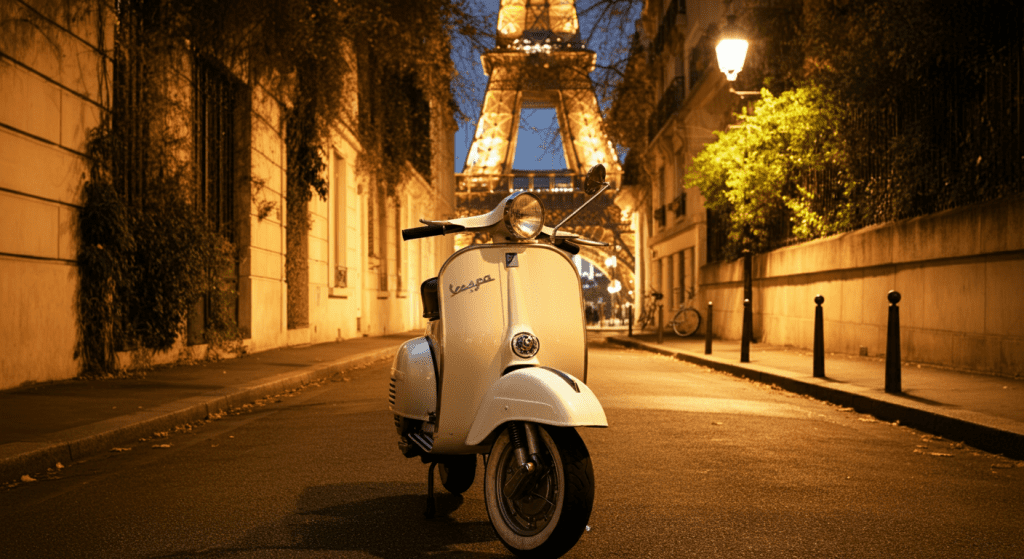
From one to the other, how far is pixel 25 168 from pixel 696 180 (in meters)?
11.8

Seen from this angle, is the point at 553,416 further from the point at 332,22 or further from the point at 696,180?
the point at 696,180

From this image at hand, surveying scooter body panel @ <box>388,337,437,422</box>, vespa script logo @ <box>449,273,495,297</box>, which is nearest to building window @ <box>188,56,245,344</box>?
scooter body panel @ <box>388,337,437,422</box>

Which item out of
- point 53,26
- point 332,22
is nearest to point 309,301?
point 332,22

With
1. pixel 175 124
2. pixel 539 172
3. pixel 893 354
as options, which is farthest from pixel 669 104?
pixel 539 172

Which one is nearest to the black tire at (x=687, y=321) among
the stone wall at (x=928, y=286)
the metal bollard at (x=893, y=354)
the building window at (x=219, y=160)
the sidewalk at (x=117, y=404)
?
the stone wall at (x=928, y=286)

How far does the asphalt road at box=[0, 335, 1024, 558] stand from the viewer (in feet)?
10.3

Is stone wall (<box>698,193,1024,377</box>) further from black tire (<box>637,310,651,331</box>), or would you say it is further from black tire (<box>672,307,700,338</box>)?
black tire (<box>637,310,651,331</box>)

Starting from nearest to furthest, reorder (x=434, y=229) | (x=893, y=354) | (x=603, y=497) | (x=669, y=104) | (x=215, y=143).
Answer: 1. (x=434, y=229)
2. (x=603, y=497)
3. (x=893, y=354)
4. (x=215, y=143)
5. (x=669, y=104)

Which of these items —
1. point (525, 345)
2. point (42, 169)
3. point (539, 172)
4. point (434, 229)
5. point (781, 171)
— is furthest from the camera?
point (539, 172)

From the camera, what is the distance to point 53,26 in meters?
7.96

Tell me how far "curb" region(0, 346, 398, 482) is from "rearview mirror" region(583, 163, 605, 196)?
2989mm

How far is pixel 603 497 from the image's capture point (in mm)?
3871

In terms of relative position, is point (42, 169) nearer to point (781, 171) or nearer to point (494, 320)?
point (494, 320)

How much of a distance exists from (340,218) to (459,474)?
52.9 ft
